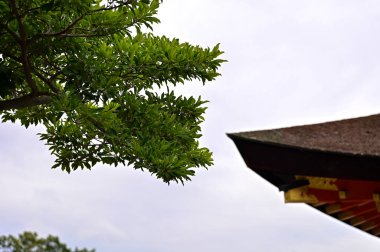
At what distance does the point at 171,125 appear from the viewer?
1045cm

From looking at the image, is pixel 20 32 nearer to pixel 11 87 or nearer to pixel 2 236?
pixel 11 87

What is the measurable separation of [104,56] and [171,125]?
5.98 ft

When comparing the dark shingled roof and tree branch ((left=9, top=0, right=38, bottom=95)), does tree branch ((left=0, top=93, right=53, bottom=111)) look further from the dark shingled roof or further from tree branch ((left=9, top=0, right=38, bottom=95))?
the dark shingled roof

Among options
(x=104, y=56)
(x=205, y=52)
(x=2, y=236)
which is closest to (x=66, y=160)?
(x=104, y=56)

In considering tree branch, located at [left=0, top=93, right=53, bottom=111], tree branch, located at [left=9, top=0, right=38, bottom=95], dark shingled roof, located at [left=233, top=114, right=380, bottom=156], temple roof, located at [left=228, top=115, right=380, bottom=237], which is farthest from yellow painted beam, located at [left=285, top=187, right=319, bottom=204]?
tree branch, located at [left=0, top=93, right=53, bottom=111]

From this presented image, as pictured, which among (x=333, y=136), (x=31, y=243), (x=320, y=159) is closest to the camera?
(x=320, y=159)

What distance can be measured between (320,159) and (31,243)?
62.8ft

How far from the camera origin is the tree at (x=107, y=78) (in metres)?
9.25

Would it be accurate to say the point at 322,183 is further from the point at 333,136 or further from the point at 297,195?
the point at 333,136

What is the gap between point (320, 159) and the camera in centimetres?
417

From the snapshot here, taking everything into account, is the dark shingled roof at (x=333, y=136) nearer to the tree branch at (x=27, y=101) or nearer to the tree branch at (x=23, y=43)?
the tree branch at (x=23, y=43)

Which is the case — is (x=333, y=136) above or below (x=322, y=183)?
above

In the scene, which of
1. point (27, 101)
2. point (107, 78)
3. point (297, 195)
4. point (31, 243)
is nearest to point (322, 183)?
point (297, 195)

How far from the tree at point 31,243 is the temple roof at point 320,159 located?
58.6 feet
